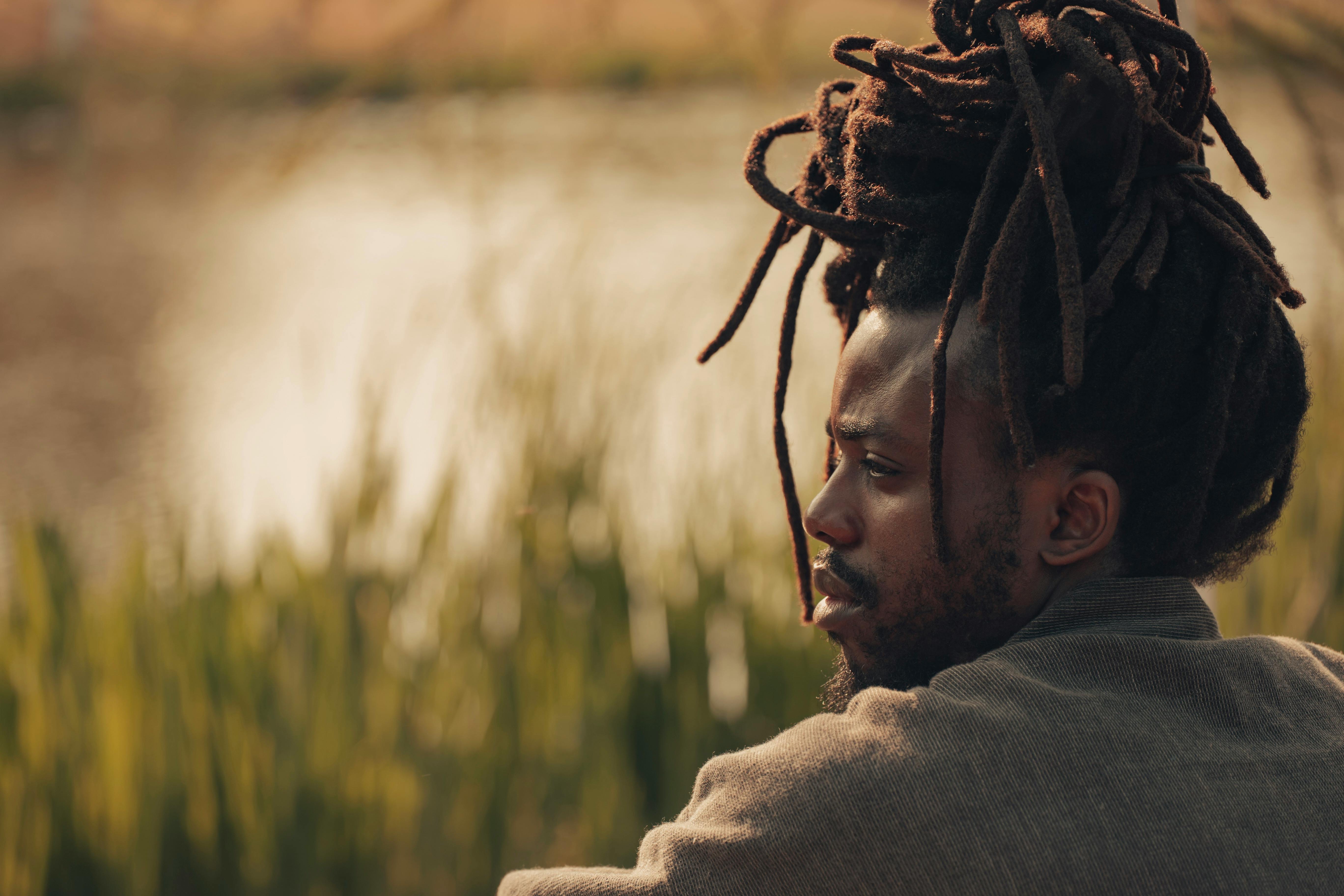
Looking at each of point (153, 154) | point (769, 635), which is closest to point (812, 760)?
point (769, 635)

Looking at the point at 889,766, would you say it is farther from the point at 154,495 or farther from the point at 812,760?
the point at 154,495

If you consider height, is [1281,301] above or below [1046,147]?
below

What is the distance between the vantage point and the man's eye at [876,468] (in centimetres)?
117

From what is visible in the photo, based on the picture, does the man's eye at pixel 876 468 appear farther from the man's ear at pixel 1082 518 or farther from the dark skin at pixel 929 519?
the man's ear at pixel 1082 518

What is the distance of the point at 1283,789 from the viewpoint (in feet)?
3.21

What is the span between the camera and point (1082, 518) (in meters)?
1.14

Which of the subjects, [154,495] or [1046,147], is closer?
[1046,147]

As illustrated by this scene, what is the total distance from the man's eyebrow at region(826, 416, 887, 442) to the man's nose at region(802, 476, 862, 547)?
41 millimetres

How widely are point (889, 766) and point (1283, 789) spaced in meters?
0.33

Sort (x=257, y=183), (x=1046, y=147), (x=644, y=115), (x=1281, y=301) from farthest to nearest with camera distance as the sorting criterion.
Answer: (x=644, y=115), (x=257, y=183), (x=1281, y=301), (x=1046, y=147)

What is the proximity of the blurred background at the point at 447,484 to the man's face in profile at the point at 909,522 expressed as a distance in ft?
3.25

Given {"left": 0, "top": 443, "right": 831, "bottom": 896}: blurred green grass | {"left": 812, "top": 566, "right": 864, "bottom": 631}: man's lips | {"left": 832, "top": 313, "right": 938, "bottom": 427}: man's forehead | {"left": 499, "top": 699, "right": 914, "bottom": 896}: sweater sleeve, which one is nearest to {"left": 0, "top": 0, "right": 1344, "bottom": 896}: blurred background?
{"left": 0, "top": 443, "right": 831, "bottom": 896}: blurred green grass

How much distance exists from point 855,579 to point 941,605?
8cm

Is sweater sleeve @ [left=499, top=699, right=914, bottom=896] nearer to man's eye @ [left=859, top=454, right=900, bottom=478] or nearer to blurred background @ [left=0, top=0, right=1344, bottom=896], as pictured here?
man's eye @ [left=859, top=454, right=900, bottom=478]
